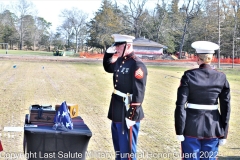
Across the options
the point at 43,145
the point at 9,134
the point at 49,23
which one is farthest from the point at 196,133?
the point at 49,23

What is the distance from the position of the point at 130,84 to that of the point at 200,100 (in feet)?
2.93

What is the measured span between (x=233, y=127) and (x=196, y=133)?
5.15 metres

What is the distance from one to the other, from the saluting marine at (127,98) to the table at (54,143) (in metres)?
Answer: 0.40

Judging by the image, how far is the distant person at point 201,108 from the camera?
4.24m

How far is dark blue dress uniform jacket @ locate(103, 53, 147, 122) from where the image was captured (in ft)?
15.2

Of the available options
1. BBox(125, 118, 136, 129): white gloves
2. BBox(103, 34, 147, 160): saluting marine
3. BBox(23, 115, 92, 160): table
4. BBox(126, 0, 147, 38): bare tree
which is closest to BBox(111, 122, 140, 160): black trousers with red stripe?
BBox(103, 34, 147, 160): saluting marine

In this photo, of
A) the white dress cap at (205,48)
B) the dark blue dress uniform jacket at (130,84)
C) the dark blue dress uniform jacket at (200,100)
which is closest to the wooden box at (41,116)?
the dark blue dress uniform jacket at (130,84)

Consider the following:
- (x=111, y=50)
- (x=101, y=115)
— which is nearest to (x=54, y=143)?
(x=111, y=50)

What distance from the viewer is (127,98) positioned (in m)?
4.76

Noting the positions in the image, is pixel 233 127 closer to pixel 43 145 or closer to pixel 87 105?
pixel 87 105

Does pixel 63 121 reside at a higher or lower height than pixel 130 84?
lower

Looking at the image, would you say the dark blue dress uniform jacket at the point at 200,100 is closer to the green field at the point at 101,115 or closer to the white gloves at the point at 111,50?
the white gloves at the point at 111,50

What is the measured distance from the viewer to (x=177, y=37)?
244ft

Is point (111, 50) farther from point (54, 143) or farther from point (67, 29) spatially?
point (67, 29)
